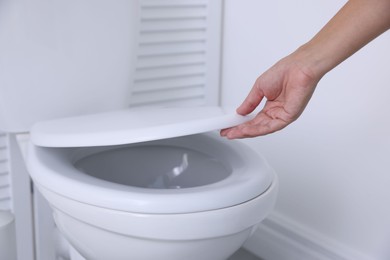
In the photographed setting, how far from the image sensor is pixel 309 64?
1.07 m

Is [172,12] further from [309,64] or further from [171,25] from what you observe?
[309,64]

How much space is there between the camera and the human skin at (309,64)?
102cm

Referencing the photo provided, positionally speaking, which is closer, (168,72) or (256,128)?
(256,128)

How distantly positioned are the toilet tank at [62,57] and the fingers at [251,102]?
15.8 inches

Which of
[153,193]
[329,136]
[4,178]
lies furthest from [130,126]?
[329,136]

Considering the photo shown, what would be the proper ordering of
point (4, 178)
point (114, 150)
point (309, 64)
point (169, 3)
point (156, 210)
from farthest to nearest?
point (169, 3), point (4, 178), point (114, 150), point (309, 64), point (156, 210)

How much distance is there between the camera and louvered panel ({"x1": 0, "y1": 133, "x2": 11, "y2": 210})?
4.74 feet

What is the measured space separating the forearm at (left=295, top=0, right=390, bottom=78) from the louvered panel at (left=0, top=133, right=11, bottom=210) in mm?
737

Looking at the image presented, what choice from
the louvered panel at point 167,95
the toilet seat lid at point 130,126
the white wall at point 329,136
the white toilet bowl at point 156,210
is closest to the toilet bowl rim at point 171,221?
the white toilet bowl at point 156,210

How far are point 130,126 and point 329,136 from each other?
2.06 ft

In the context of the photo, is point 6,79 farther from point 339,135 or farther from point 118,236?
point 339,135

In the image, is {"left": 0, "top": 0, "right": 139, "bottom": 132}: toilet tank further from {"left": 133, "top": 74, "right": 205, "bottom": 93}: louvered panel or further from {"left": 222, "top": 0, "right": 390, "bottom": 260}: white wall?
{"left": 222, "top": 0, "right": 390, "bottom": 260}: white wall

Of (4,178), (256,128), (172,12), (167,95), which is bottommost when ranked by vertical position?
(4,178)

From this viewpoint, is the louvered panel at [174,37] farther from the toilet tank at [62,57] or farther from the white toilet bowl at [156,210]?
the white toilet bowl at [156,210]
